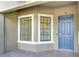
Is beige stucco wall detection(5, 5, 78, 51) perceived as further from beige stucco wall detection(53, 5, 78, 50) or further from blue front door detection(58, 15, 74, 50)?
blue front door detection(58, 15, 74, 50)

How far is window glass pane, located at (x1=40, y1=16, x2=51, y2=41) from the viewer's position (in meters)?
7.32

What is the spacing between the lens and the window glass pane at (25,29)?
748 centimetres

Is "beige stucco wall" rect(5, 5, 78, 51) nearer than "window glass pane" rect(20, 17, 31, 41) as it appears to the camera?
Yes

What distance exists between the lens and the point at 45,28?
24.5ft

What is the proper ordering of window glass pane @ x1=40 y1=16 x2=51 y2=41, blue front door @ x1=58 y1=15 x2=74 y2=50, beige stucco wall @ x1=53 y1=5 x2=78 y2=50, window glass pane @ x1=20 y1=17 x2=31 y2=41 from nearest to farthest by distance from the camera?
1. beige stucco wall @ x1=53 y1=5 x2=78 y2=50
2. blue front door @ x1=58 y1=15 x2=74 y2=50
3. window glass pane @ x1=40 y1=16 x2=51 y2=41
4. window glass pane @ x1=20 y1=17 x2=31 y2=41

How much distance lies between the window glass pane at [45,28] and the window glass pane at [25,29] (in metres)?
0.71

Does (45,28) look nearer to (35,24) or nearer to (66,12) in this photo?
(35,24)

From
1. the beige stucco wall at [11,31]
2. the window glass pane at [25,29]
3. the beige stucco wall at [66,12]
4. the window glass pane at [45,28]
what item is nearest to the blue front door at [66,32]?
the beige stucco wall at [66,12]

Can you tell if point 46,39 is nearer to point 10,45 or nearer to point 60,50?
point 60,50

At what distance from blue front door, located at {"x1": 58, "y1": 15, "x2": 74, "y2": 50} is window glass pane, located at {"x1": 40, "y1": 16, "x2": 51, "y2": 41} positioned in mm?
576

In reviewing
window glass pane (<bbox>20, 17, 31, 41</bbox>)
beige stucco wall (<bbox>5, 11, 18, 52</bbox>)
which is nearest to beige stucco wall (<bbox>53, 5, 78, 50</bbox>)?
window glass pane (<bbox>20, 17, 31, 41</bbox>)

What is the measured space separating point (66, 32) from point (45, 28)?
1199 mm

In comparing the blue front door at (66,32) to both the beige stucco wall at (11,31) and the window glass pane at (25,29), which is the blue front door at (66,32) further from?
the beige stucco wall at (11,31)

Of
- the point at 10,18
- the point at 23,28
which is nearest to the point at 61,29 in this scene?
the point at 23,28
